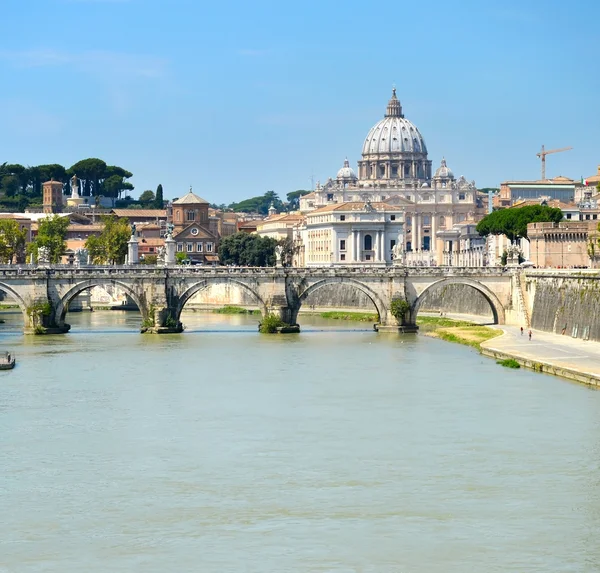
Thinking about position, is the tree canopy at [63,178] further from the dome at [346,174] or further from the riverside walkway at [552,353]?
the riverside walkway at [552,353]

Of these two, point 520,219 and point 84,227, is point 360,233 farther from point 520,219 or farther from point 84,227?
point 520,219

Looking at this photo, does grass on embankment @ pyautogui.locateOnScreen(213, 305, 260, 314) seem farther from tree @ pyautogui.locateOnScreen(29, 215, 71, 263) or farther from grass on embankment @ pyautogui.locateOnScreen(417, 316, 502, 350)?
grass on embankment @ pyautogui.locateOnScreen(417, 316, 502, 350)

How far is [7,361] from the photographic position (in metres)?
44.9

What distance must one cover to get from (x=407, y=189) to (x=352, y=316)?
280 feet

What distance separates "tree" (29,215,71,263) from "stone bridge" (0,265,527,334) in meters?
28.7

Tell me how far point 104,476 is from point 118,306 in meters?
56.3

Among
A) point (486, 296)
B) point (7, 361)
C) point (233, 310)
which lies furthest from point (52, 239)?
point (7, 361)

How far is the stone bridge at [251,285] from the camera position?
58250mm

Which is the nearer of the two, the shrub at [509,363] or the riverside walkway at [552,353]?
the riverside walkway at [552,353]

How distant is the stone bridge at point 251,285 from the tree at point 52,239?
94.0 ft

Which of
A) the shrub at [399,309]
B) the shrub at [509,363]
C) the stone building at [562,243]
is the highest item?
the stone building at [562,243]

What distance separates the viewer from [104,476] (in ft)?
93.2

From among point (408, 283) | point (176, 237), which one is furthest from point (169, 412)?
point (176, 237)

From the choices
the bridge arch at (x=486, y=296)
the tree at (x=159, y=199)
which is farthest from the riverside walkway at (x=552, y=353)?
the tree at (x=159, y=199)
